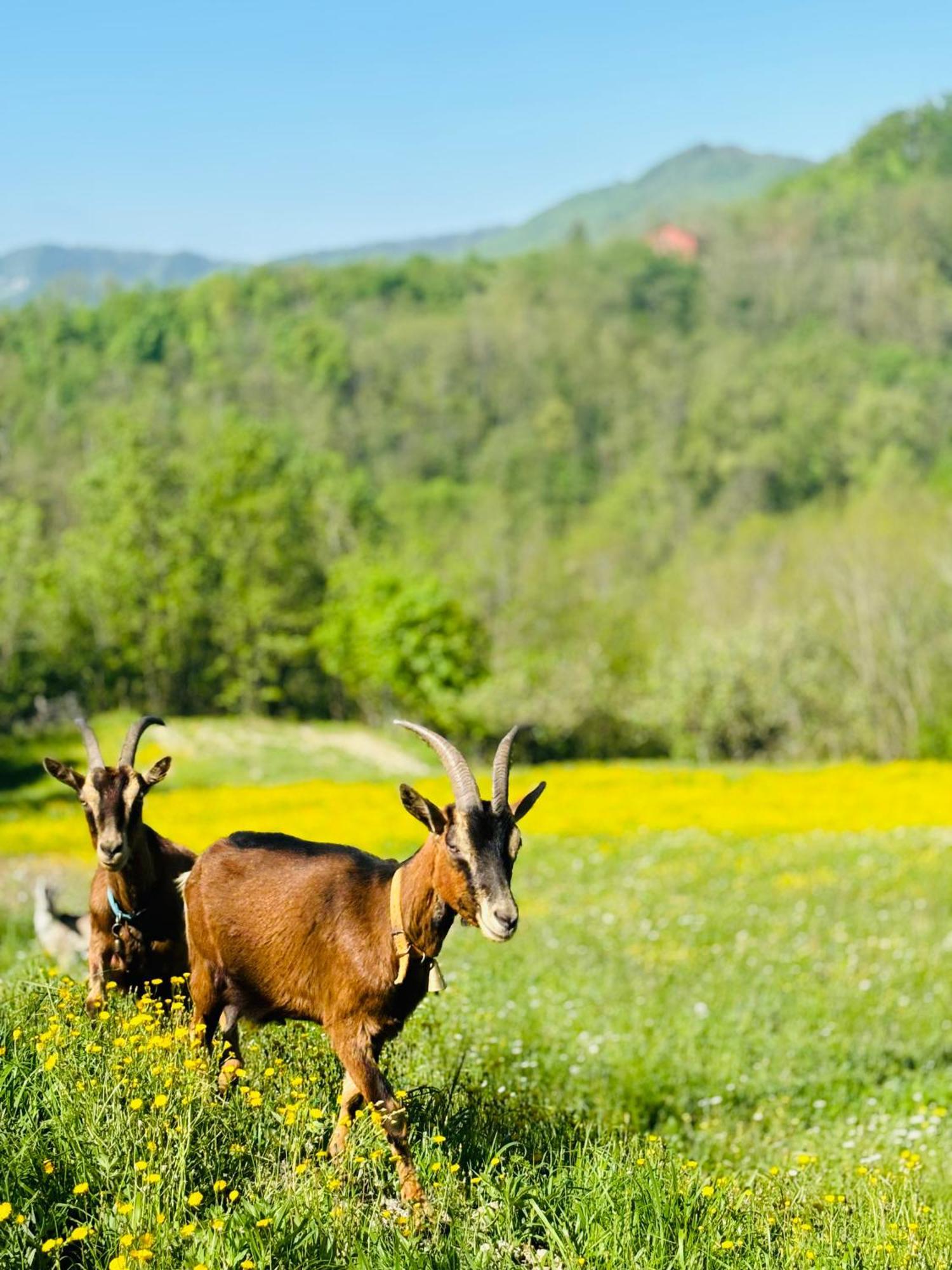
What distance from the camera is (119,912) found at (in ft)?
17.5

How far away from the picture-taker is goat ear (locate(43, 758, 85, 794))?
505 cm

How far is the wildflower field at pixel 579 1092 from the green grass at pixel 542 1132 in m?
0.02

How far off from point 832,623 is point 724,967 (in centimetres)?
4321

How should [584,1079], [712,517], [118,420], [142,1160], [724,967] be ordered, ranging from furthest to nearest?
[712,517] → [118,420] → [724,967] → [584,1079] → [142,1160]

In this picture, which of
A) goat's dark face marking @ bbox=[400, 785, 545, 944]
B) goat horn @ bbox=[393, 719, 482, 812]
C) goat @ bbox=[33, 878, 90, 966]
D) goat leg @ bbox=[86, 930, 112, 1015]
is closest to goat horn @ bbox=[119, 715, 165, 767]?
goat leg @ bbox=[86, 930, 112, 1015]

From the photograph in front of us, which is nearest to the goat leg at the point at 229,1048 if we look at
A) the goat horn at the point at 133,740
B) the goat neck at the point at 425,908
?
the goat neck at the point at 425,908

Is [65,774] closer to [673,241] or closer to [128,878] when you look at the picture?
[128,878]

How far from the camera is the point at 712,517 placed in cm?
11044

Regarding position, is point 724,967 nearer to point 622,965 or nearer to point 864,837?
point 622,965

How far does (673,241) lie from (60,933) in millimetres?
187226

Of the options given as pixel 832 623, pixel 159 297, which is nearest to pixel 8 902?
pixel 832 623

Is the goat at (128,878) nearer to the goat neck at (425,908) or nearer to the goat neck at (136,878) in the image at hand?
the goat neck at (136,878)

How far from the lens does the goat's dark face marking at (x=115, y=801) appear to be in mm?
4820

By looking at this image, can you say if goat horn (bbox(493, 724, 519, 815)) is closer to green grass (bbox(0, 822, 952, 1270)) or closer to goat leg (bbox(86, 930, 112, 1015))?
green grass (bbox(0, 822, 952, 1270))
